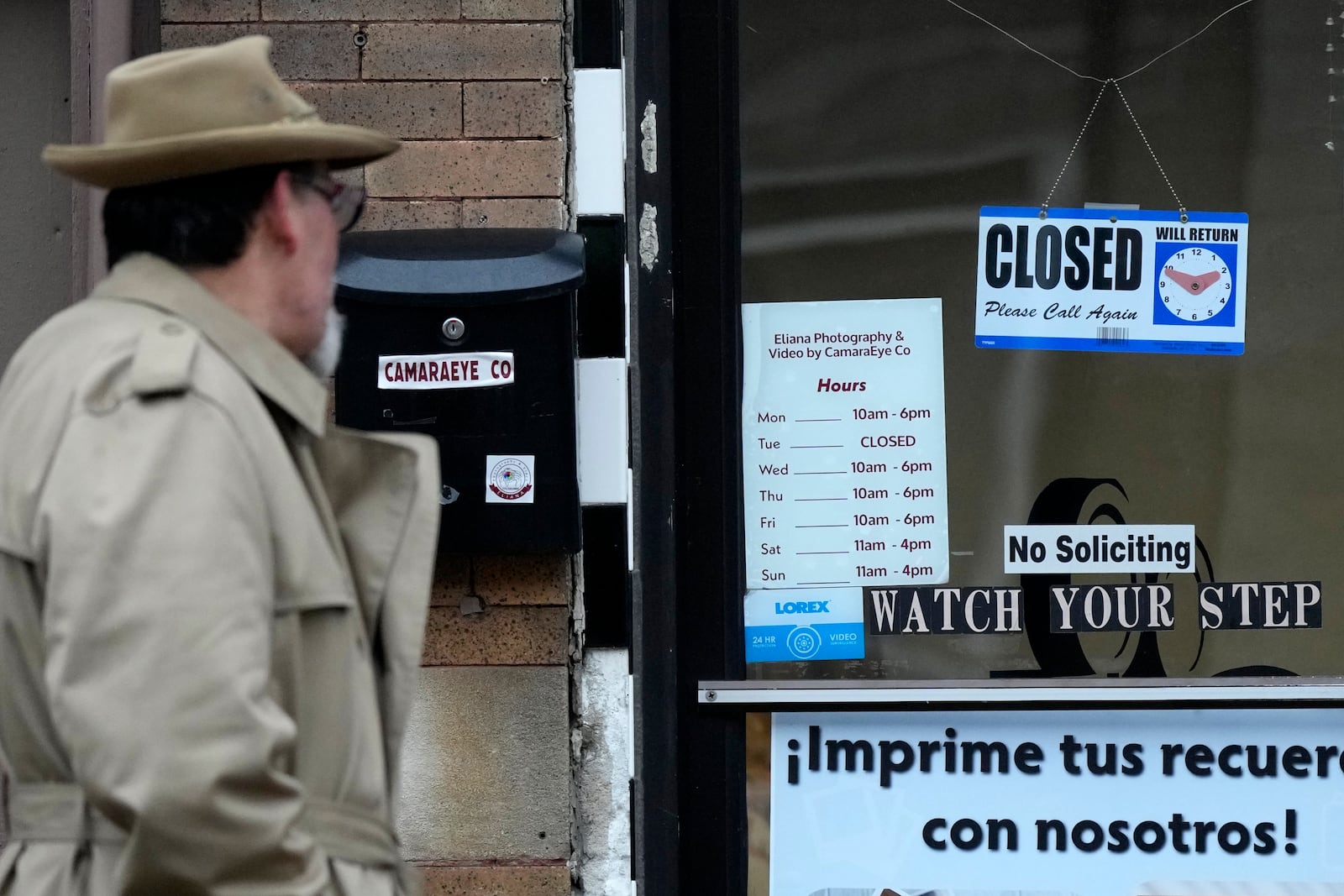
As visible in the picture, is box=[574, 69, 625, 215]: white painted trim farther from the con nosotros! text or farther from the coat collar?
the coat collar

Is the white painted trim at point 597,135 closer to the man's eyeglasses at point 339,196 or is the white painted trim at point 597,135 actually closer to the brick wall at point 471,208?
the brick wall at point 471,208

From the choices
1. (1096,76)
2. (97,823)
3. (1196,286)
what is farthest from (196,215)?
(1196,286)

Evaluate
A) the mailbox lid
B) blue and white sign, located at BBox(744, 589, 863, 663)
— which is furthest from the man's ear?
blue and white sign, located at BBox(744, 589, 863, 663)

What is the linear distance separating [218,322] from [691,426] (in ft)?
6.66

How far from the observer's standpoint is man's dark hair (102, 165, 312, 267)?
1762 mm

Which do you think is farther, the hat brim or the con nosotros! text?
the con nosotros! text

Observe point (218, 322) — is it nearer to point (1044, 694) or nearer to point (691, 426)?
point (691, 426)

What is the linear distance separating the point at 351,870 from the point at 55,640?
42cm

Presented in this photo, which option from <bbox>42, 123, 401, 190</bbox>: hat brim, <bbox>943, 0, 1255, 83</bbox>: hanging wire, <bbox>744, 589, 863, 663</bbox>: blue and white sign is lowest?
<bbox>744, 589, 863, 663</bbox>: blue and white sign

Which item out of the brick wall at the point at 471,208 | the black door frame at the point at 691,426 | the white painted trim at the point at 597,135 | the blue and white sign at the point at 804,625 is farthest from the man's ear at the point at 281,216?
the blue and white sign at the point at 804,625

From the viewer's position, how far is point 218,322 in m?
1.73

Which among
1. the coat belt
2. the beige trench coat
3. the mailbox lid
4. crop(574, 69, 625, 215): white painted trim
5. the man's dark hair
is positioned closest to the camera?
the beige trench coat

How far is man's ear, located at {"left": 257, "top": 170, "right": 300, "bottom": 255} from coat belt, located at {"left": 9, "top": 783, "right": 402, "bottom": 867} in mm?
648

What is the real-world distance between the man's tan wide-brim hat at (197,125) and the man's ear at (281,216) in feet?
0.09
